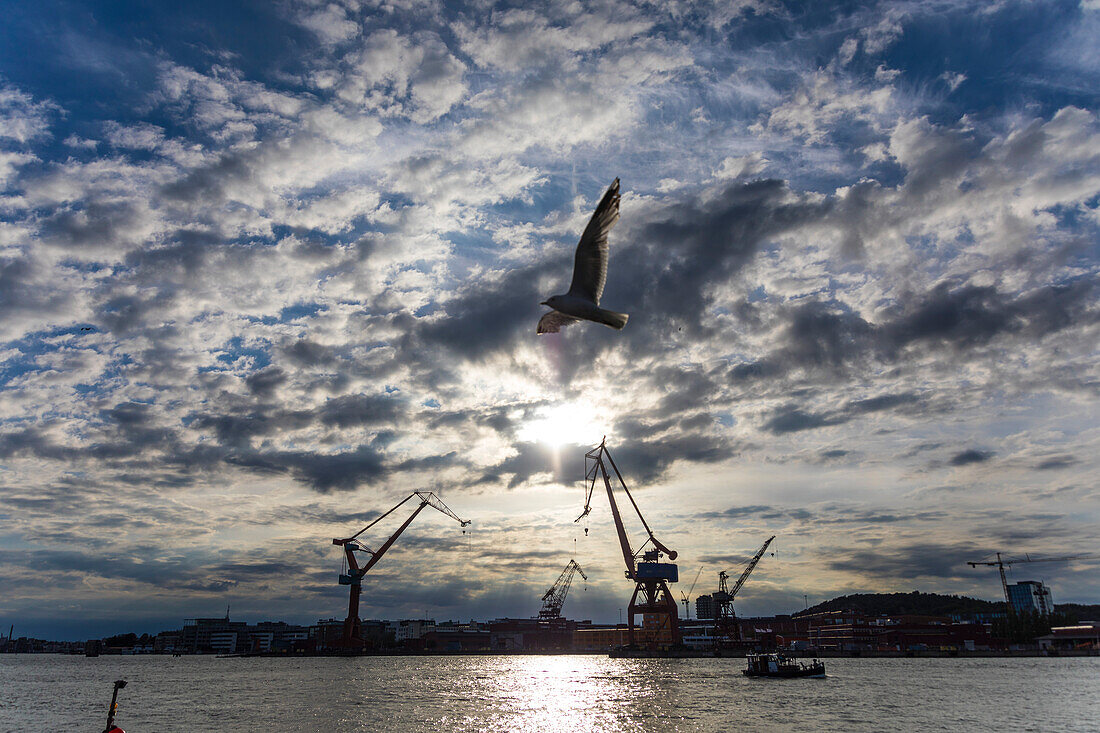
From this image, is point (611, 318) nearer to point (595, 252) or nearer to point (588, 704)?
point (595, 252)

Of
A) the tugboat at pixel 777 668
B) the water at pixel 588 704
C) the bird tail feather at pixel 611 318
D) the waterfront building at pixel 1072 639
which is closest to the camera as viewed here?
the bird tail feather at pixel 611 318

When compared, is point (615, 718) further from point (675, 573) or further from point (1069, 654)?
point (1069, 654)

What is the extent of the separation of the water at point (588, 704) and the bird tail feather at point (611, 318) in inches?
1438

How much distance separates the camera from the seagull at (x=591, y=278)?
11.1m

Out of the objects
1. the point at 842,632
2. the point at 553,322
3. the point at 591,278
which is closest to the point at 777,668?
the point at 553,322

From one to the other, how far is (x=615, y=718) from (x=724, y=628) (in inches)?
4808

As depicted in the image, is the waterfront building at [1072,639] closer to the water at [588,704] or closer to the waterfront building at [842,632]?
the waterfront building at [842,632]

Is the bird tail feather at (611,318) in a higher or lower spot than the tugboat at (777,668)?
higher

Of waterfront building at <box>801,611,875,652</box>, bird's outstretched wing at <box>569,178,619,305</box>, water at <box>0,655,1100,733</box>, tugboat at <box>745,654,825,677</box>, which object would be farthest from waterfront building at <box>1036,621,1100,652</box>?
bird's outstretched wing at <box>569,178,619,305</box>

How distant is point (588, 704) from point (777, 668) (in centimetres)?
3365

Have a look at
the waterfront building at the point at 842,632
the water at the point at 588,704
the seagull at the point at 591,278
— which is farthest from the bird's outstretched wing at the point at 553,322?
the waterfront building at the point at 842,632

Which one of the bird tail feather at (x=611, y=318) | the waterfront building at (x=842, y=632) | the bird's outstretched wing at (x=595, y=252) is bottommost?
the waterfront building at (x=842, y=632)

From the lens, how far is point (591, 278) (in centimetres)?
1191

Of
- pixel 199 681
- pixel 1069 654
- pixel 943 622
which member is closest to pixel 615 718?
pixel 199 681
